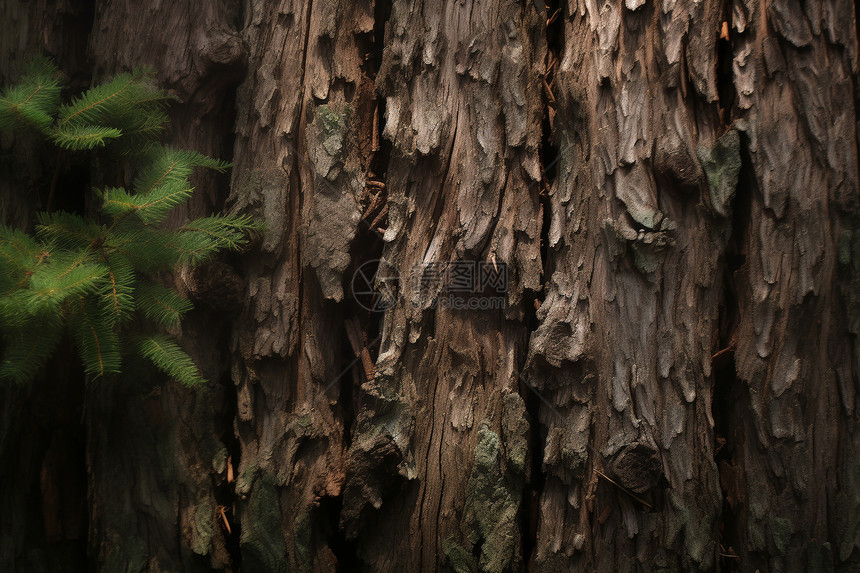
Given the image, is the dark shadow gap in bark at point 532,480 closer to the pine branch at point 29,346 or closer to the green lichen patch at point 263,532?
the green lichen patch at point 263,532

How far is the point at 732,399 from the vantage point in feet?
5.05

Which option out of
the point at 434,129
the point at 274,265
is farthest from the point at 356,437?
the point at 434,129

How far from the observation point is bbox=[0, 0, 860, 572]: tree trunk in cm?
146

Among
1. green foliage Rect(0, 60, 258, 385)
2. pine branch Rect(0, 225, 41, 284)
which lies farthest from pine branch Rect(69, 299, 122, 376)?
pine branch Rect(0, 225, 41, 284)

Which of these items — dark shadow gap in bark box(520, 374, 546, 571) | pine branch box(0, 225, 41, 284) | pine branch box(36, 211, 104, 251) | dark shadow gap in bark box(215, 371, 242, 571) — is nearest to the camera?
pine branch box(0, 225, 41, 284)

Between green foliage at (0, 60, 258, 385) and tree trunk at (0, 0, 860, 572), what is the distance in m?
0.15

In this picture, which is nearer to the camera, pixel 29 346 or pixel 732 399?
pixel 29 346

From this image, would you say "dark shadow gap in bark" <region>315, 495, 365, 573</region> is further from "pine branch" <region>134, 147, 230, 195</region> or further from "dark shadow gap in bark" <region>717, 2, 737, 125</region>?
"dark shadow gap in bark" <region>717, 2, 737, 125</region>

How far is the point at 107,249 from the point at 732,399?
66.4 inches

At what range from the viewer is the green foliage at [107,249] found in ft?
4.43

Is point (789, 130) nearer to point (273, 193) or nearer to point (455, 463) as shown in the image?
point (455, 463)

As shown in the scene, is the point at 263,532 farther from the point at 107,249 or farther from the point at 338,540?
the point at 107,249

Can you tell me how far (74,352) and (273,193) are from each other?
81cm

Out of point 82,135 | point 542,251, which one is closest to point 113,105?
point 82,135
